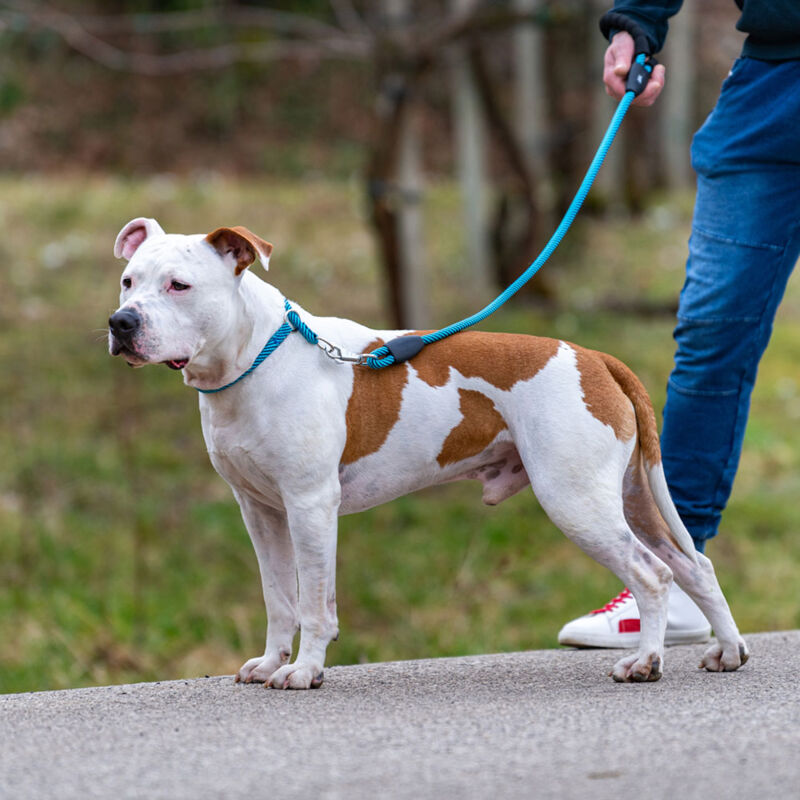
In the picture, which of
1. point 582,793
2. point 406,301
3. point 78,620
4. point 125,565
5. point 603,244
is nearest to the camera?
point 582,793

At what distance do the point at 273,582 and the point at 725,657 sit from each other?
4.19 feet

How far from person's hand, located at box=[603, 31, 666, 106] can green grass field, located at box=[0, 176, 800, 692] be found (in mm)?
2643

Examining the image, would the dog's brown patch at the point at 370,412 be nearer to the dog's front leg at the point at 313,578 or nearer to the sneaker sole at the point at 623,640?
the dog's front leg at the point at 313,578

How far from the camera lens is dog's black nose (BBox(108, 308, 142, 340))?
9.46 feet

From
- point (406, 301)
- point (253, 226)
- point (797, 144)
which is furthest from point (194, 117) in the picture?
point (797, 144)

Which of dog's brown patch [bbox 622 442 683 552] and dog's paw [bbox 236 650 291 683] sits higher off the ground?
dog's brown patch [bbox 622 442 683 552]

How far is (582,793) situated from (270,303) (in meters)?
1.52

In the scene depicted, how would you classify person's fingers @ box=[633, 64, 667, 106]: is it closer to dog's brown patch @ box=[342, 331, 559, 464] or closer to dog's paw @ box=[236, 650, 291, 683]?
dog's brown patch @ box=[342, 331, 559, 464]

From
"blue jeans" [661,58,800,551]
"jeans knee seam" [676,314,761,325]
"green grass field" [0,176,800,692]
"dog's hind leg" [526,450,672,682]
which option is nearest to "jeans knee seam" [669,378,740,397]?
"blue jeans" [661,58,800,551]

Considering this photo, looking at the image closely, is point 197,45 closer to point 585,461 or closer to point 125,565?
point 125,565

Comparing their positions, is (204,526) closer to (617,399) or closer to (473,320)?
(473,320)

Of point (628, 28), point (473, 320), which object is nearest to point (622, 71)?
point (628, 28)

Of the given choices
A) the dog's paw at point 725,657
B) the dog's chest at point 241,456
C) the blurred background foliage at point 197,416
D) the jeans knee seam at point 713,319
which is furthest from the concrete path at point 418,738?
the blurred background foliage at point 197,416

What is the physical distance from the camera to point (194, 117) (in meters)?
21.2
